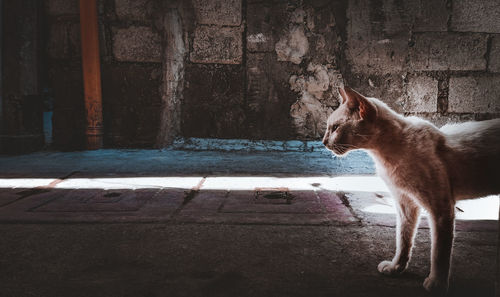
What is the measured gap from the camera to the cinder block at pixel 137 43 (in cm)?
429

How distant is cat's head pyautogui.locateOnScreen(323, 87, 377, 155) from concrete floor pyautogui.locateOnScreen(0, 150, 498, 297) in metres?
0.53

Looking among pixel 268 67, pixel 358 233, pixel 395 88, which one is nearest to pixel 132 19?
pixel 268 67

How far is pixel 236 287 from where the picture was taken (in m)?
1.29

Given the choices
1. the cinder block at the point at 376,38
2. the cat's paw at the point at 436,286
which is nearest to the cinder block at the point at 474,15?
the cinder block at the point at 376,38

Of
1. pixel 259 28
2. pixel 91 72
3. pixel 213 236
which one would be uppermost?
pixel 259 28

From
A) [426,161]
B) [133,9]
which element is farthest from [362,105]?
[133,9]

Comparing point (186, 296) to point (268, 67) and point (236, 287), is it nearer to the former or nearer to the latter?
point (236, 287)

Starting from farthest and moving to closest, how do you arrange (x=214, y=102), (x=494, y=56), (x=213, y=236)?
(x=214, y=102) < (x=494, y=56) < (x=213, y=236)

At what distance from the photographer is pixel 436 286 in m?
1.23

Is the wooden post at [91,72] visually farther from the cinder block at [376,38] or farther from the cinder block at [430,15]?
the cinder block at [430,15]

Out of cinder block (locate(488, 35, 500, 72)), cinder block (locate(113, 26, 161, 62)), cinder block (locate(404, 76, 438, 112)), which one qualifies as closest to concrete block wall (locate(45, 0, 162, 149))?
cinder block (locate(113, 26, 161, 62))

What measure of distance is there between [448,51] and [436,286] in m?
3.93

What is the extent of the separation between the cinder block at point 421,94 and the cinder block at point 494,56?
715 millimetres

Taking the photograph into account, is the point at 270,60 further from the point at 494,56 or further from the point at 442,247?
the point at 442,247
